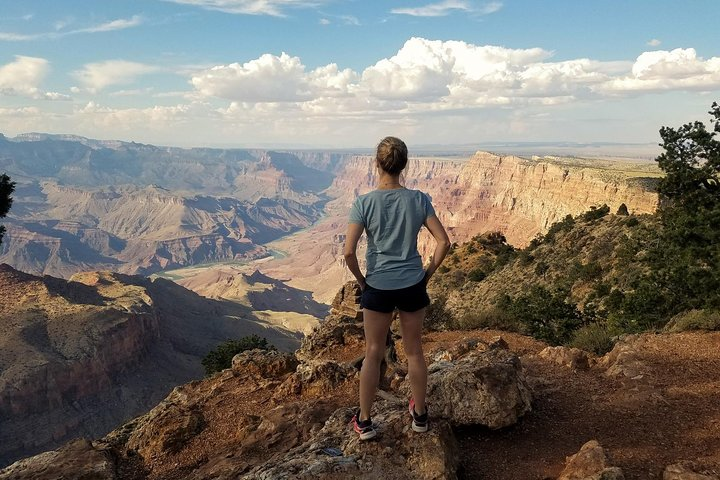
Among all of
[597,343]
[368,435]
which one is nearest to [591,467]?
[368,435]

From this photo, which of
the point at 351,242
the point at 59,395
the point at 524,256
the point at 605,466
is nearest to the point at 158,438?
A: the point at 351,242

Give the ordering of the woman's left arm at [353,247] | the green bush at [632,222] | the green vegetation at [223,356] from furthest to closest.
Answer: the green bush at [632,222]
the green vegetation at [223,356]
the woman's left arm at [353,247]

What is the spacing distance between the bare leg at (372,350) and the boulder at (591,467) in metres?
2.15

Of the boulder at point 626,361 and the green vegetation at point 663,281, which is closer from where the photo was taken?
the boulder at point 626,361

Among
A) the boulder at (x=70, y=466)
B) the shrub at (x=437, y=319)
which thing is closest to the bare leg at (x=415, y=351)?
the boulder at (x=70, y=466)

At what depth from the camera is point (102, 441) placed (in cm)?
917

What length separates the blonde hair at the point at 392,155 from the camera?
15.0ft

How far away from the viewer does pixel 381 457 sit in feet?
16.3

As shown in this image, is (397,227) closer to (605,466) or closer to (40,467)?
(605,466)

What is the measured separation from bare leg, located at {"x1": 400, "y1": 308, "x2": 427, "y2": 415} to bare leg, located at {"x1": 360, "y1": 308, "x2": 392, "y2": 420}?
20 centimetres

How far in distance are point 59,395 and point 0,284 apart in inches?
957

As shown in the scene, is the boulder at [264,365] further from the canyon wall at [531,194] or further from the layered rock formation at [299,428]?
the canyon wall at [531,194]

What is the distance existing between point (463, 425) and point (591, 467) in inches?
68.2

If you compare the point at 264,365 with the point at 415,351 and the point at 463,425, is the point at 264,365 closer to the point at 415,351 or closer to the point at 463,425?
the point at 463,425
